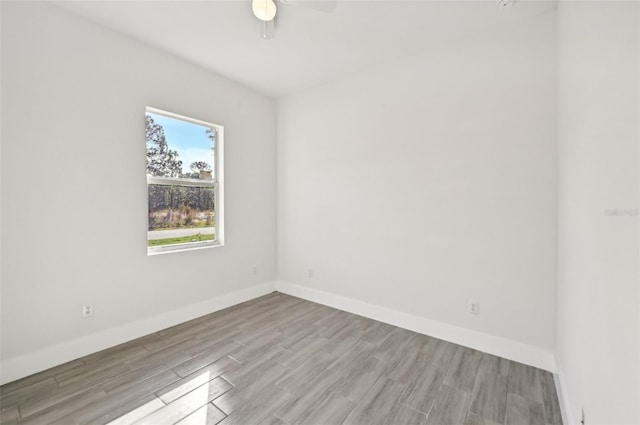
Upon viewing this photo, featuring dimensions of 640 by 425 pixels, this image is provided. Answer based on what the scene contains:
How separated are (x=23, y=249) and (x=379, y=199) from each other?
313 cm

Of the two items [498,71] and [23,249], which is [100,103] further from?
[498,71]

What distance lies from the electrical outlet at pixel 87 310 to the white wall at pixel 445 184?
230 cm

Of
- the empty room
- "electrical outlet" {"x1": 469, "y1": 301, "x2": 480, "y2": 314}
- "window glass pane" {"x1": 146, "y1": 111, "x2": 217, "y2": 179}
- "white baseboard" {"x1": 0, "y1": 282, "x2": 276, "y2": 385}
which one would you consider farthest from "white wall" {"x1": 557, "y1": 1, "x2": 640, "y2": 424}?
"window glass pane" {"x1": 146, "y1": 111, "x2": 217, "y2": 179}

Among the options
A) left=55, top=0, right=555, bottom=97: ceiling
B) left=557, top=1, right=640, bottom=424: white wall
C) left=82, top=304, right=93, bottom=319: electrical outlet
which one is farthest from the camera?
left=82, top=304, right=93, bottom=319: electrical outlet

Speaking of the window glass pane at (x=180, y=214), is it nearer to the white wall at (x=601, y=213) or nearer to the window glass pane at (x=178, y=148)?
the window glass pane at (x=178, y=148)

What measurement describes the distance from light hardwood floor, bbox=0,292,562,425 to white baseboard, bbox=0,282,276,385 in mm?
61

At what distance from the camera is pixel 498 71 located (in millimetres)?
2340

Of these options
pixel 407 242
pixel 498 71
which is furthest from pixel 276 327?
pixel 498 71

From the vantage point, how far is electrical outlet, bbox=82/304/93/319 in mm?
2295

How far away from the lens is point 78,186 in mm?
2254

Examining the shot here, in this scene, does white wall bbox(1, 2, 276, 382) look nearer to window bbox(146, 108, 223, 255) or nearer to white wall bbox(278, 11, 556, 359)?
window bbox(146, 108, 223, 255)

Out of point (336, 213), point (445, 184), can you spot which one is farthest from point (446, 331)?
point (336, 213)

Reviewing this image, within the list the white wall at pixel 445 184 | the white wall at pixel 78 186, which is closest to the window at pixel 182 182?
the white wall at pixel 78 186

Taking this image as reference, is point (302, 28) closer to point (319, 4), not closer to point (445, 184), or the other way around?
point (319, 4)
